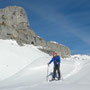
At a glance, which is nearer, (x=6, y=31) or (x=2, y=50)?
(x=2, y=50)

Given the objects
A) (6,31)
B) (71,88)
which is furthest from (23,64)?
(6,31)

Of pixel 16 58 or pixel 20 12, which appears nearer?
pixel 16 58

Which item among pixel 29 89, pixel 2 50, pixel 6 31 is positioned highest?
pixel 6 31

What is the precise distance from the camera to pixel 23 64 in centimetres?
1560

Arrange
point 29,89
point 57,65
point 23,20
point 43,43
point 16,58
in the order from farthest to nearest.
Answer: point 23,20 → point 43,43 → point 16,58 → point 57,65 → point 29,89

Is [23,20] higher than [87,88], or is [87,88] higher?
[23,20]

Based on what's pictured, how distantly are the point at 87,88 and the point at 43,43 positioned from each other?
1915 inches

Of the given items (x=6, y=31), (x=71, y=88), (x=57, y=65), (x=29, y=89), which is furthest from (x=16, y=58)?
(x=6, y=31)

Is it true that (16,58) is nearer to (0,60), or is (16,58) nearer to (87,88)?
(0,60)

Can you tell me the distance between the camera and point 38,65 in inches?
548

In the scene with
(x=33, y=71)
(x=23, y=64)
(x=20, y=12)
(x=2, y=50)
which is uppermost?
(x=20, y=12)

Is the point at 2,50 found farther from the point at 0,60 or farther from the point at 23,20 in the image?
the point at 23,20

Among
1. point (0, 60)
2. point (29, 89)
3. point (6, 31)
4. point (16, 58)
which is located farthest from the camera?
point (6, 31)

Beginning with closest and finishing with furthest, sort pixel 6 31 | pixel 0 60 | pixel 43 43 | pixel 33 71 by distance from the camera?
pixel 33 71
pixel 0 60
pixel 6 31
pixel 43 43
